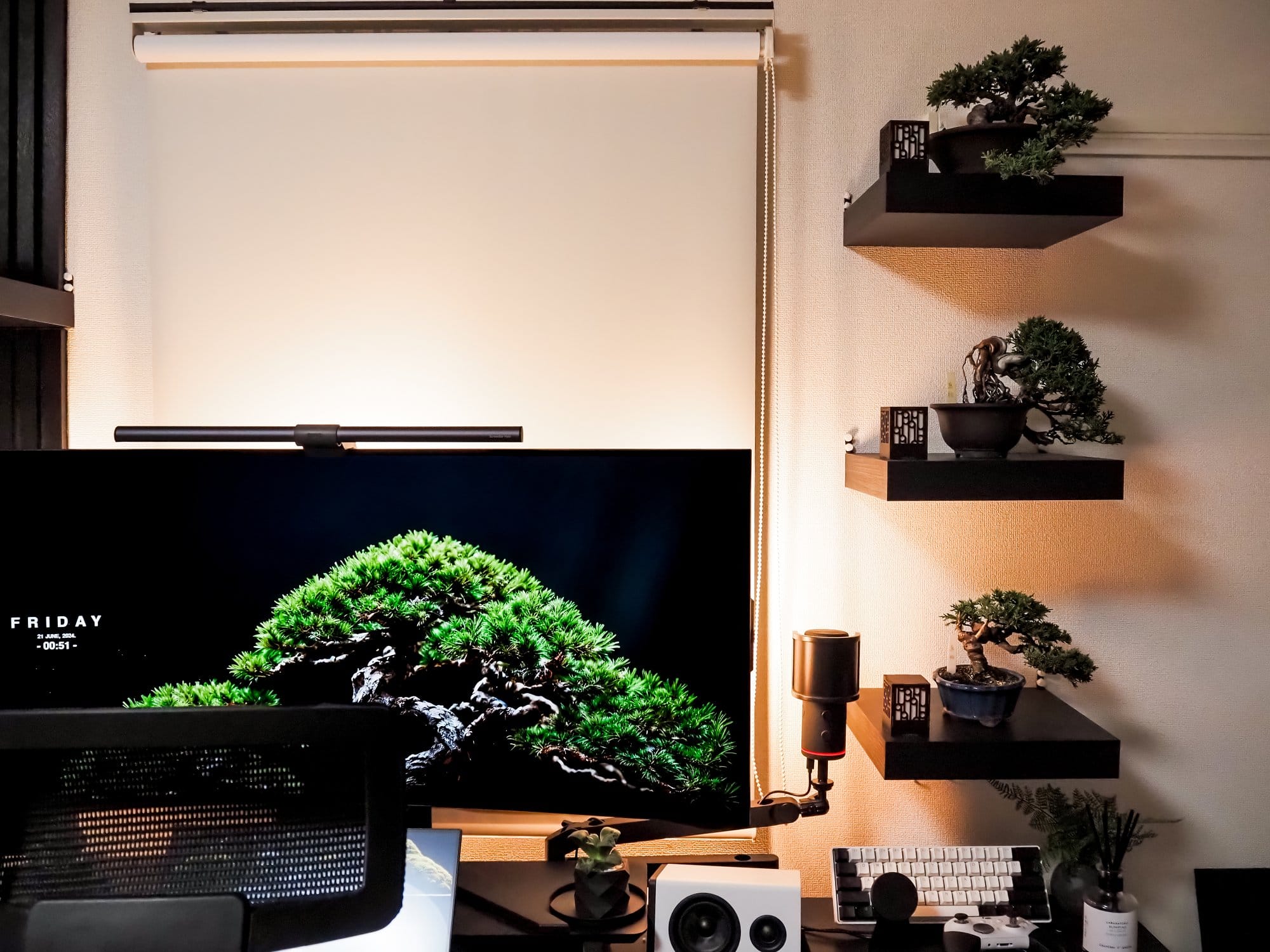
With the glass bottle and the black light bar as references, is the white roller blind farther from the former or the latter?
the glass bottle

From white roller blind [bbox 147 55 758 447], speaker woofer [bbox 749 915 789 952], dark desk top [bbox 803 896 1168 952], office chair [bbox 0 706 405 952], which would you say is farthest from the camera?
white roller blind [bbox 147 55 758 447]

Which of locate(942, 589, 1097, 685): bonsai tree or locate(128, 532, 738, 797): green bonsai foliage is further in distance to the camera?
locate(942, 589, 1097, 685): bonsai tree

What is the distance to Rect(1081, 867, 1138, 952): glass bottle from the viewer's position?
50.8 inches

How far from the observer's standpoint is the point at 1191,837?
63.7 inches

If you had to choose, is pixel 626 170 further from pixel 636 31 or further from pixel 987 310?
pixel 987 310

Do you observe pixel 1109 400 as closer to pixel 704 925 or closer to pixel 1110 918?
pixel 1110 918

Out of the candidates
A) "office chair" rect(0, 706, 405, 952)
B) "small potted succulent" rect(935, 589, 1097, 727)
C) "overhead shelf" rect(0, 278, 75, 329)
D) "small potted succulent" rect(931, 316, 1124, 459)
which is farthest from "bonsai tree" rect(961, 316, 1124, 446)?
Answer: "overhead shelf" rect(0, 278, 75, 329)

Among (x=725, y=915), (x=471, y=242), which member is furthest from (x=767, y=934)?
(x=471, y=242)

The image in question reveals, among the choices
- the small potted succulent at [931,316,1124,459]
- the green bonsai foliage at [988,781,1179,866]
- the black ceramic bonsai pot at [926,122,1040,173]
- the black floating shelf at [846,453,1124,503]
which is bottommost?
the green bonsai foliage at [988,781,1179,866]

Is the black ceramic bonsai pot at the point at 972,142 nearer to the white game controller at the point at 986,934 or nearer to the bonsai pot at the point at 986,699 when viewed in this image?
the bonsai pot at the point at 986,699

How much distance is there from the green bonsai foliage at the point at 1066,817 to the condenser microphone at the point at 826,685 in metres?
0.38

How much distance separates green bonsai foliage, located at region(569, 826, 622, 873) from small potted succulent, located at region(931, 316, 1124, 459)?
0.80m

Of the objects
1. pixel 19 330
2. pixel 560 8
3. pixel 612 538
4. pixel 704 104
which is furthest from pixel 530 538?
pixel 19 330

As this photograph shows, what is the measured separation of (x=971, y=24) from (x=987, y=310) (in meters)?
0.50
